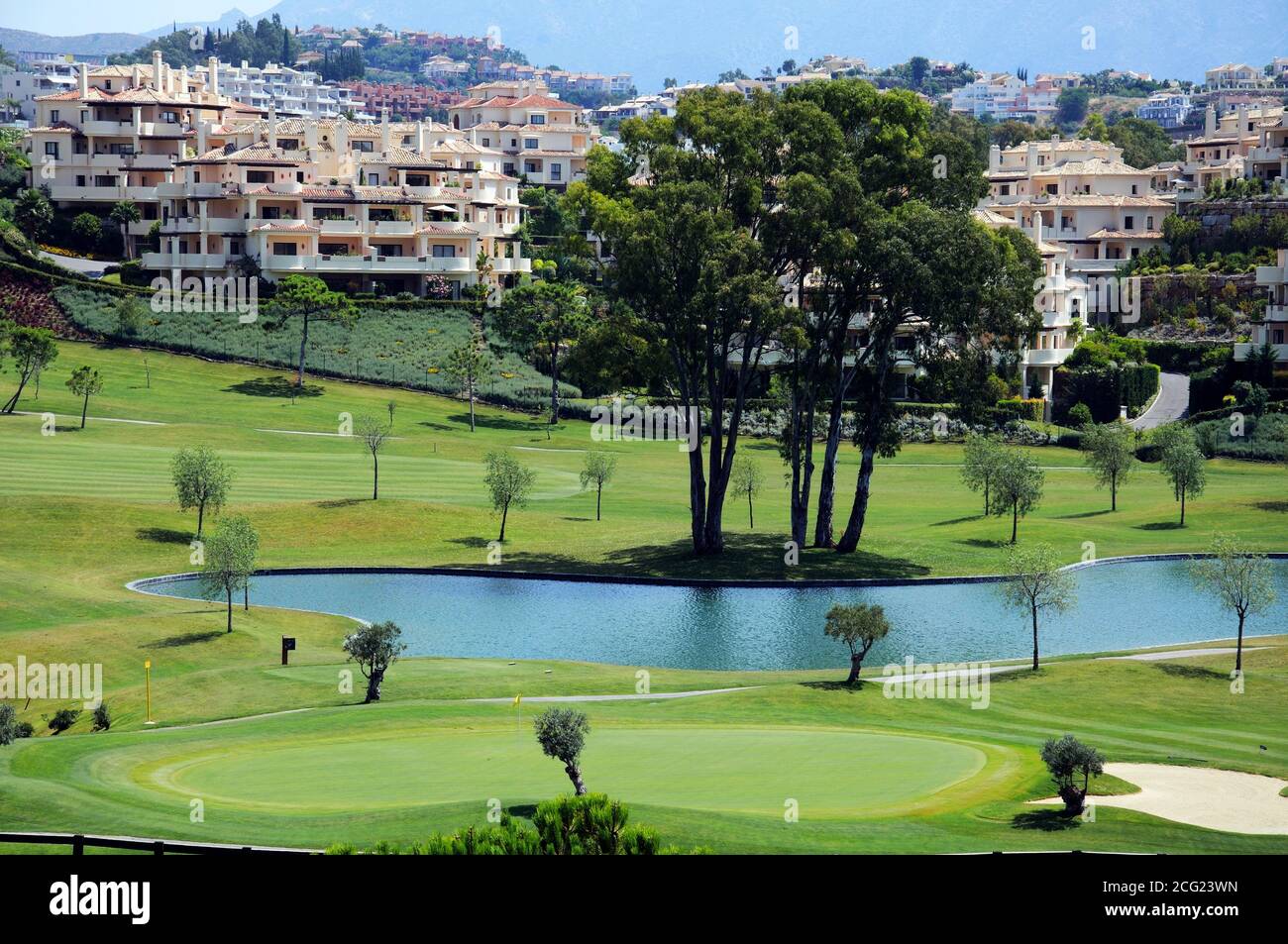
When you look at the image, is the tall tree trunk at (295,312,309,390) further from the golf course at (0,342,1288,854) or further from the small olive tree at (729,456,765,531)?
the small olive tree at (729,456,765,531)

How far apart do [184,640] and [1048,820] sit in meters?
29.6

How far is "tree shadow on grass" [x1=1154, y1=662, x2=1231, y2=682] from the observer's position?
48.5 meters

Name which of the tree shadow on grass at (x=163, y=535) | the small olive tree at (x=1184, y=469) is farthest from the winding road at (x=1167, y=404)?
the tree shadow on grass at (x=163, y=535)

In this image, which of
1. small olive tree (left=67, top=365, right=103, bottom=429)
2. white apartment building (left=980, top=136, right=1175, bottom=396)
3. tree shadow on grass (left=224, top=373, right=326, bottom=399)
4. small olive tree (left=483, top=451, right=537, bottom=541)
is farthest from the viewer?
white apartment building (left=980, top=136, right=1175, bottom=396)

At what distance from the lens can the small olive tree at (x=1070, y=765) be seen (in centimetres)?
3275

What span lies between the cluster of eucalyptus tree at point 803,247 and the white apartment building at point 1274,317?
48.1 metres

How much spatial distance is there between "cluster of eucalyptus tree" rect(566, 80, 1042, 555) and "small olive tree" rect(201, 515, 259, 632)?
1941 cm

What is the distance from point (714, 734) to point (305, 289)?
77.9m

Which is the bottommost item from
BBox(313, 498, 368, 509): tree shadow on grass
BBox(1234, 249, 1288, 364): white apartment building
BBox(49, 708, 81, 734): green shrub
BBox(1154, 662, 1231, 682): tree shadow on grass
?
BBox(49, 708, 81, 734): green shrub

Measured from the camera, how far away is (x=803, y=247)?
68.1 meters

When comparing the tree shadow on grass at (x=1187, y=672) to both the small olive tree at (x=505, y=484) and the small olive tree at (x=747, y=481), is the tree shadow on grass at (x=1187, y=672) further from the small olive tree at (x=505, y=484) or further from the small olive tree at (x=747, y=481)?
the small olive tree at (x=505, y=484)

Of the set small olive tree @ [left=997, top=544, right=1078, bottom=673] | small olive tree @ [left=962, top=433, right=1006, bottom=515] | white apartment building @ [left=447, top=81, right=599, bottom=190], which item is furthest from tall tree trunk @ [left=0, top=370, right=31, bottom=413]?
white apartment building @ [left=447, top=81, right=599, bottom=190]

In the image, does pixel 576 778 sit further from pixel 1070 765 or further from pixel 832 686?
pixel 832 686
